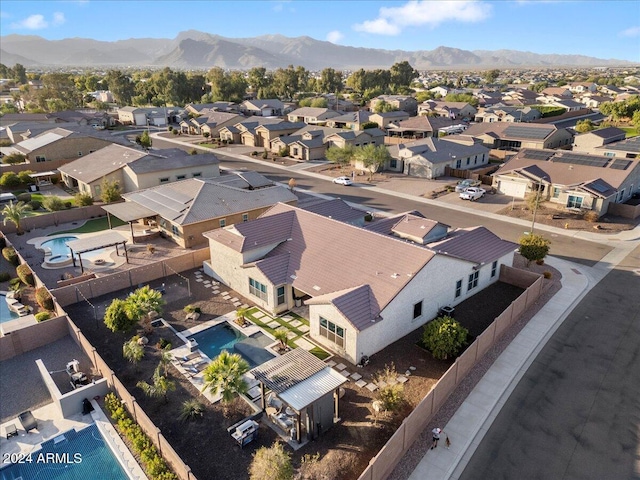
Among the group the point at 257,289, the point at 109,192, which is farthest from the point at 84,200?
the point at 257,289

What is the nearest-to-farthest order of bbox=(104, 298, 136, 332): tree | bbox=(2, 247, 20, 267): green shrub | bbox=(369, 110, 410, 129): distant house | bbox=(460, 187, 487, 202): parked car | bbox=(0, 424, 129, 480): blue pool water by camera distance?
bbox=(0, 424, 129, 480): blue pool water → bbox=(104, 298, 136, 332): tree → bbox=(2, 247, 20, 267): green shrub → bbox=(460, 187, 487, 202): parked car → bbox=(369, 110, 410, 129): distant house

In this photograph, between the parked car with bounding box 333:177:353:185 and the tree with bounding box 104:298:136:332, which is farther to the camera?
the parked car with bounding box 333:177:353:185

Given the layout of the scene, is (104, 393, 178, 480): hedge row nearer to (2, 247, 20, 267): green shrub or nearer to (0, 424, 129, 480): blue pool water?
(0, 424, 129, 480): blue pool water

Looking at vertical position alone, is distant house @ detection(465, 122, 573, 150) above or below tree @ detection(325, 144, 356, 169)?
above

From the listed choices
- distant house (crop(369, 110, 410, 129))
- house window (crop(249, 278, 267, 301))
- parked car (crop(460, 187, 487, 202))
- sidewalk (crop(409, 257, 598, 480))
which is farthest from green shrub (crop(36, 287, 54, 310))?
distant house (crop(369, 110, 410, 129))

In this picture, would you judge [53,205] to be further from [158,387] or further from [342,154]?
[342,154]

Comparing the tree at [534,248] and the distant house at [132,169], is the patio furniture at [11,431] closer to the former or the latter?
the tree at [534,248]
